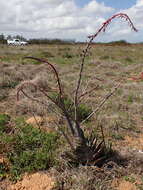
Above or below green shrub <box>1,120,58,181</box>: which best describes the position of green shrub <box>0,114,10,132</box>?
above

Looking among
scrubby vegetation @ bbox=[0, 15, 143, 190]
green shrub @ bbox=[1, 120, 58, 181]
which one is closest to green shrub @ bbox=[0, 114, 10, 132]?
scrubby vegetation @ bbox=[0, 15, 143, 190]

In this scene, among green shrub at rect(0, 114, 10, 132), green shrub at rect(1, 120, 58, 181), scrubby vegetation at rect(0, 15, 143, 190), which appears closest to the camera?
scrubby vegetation at rect(0, 15, 143, 190)

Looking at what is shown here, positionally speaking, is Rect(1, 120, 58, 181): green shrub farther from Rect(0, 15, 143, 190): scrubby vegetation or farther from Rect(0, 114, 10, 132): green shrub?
Rect(0, 114, 10, 132): green shrub

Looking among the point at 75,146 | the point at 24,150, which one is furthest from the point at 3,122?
the point at 75,146

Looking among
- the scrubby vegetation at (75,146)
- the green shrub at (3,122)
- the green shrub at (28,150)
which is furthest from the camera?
the green shrub at (3,122)

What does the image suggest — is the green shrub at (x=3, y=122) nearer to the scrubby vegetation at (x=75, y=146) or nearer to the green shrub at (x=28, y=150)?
the scrubby vegetation at (x=75, y=146)

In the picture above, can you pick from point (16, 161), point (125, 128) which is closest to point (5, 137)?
point (16, 161)

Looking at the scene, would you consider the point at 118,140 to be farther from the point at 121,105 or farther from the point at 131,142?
the point at 121,105

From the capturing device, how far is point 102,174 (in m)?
3.25

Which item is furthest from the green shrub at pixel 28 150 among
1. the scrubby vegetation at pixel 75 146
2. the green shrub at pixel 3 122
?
the green shrub at pixel 3 122

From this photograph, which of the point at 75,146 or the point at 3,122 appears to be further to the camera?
the point at 3,122

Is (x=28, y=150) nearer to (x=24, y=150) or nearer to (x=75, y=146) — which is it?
(x=24, y=150)

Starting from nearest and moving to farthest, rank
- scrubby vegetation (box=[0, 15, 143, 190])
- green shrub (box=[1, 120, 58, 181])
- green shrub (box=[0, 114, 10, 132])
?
scrubby vegetation (box=[0, 15, 143, 190])
green shrub (box=[1, 120, 58, 181])
green shrub (box=[0, 114, 10, 132])

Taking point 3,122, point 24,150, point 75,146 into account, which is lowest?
point 24,150
